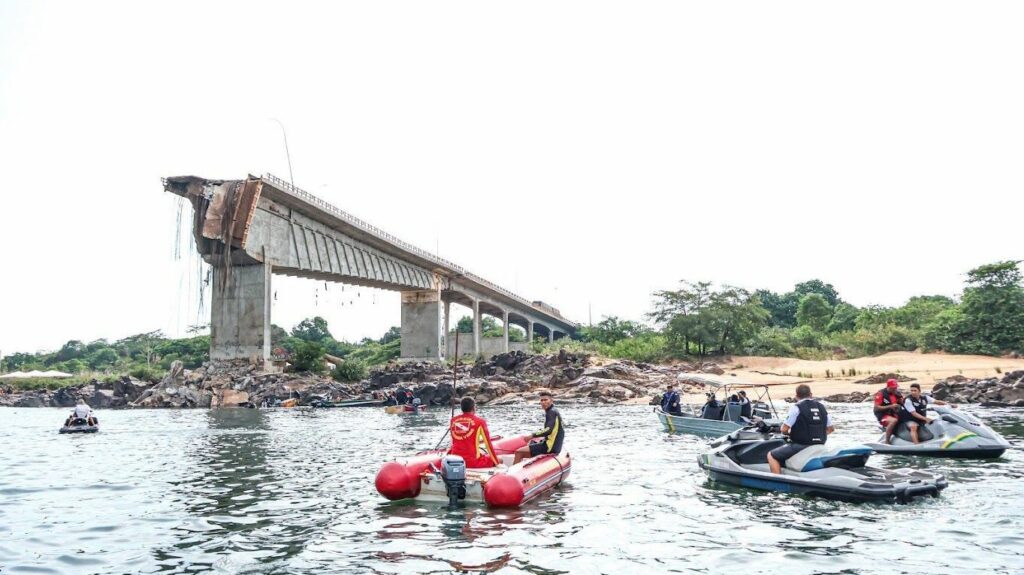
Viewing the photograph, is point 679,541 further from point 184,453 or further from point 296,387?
point 296,387

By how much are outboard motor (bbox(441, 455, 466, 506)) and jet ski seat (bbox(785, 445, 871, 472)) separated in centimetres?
534

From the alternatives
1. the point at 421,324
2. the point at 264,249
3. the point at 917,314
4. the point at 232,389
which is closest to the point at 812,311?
the point at 917,314

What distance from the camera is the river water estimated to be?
8062mm

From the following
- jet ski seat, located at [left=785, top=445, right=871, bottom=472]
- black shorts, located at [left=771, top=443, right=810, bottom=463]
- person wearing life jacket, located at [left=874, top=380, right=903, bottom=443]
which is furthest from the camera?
person wearing life jacket, located at [left=874, top=380, right=903, bottom=443]

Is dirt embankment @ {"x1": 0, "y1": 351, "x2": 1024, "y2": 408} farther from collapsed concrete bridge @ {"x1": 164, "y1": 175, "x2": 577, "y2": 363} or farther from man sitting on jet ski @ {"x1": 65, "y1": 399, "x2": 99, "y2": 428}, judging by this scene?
man sitting on jet ski @ {"x1": 65, "y1": 399, "x2": 99, "y2": 428}

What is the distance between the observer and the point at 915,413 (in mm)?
15625

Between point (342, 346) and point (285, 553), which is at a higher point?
point (342, 346)

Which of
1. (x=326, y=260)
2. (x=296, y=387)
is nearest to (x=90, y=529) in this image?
(x=296, y=387)

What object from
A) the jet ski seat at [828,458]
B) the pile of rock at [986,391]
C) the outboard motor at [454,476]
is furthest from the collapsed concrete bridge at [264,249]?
the jet ski seat at [828,458]

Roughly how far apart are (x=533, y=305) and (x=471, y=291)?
71.0 feet

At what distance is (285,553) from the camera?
8547 mm

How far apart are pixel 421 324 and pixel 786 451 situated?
2355 inches

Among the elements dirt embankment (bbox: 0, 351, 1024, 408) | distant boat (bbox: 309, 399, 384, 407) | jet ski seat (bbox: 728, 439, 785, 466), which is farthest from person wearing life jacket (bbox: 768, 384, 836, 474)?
distant boat (bbox: 309, 399, 384, 407)

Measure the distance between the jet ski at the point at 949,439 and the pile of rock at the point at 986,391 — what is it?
16300 millimetres
